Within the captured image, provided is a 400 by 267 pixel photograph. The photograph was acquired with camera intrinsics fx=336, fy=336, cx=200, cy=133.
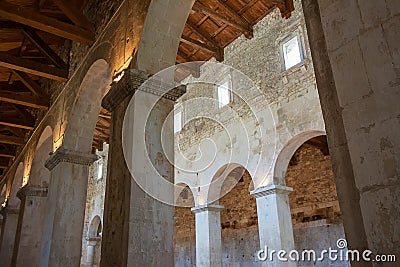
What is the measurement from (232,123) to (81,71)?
5218 mm

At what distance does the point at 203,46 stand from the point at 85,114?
5172 millimetres

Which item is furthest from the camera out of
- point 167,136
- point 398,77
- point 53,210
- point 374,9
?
point 53,210

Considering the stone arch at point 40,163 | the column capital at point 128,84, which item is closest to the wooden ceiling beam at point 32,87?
the stone arch at point 40,163

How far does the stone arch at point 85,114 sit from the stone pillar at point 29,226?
11.8ft

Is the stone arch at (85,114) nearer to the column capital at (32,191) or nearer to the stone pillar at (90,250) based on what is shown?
the column capital at (32,191)

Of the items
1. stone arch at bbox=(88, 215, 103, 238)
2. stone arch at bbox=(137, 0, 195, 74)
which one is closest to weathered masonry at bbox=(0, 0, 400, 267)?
stone arch at bbox=(137, 0, 195, 74)

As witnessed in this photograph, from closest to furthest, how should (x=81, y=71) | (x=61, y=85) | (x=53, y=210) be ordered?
(x=53, y=210), (x=81, y=71), (x=61, y=85)

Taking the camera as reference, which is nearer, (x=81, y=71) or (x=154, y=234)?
(x=154, y=234)

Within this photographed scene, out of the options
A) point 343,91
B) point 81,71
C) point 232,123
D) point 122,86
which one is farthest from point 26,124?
point 343,91

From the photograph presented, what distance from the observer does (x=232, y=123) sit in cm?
1113

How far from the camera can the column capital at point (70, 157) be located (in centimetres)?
748

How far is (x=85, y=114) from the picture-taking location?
25.7ft

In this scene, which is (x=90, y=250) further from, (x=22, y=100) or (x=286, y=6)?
(x=286, y=6)

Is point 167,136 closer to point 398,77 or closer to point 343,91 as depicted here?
point 343,91
